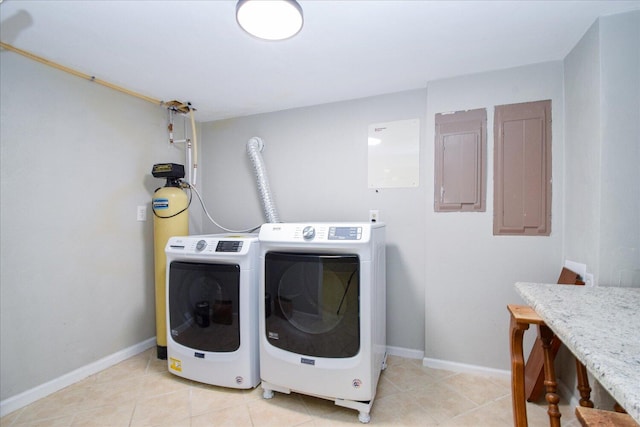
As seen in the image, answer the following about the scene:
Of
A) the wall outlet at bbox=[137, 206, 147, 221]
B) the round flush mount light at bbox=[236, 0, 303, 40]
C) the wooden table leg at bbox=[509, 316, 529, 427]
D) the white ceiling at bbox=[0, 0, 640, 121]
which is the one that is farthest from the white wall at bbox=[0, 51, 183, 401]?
the wooden table leg at bbox=[509, 316, 529, 427]

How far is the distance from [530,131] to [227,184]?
2635 millimetres

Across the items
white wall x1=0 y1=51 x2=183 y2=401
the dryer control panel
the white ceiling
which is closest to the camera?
the white ceiling

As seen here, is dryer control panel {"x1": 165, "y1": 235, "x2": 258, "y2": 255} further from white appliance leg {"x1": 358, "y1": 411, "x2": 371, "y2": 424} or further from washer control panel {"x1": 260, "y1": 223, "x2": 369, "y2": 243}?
white appliance leg {"x1": 358, "y1": 411, "x2": 371, "y2": 424}

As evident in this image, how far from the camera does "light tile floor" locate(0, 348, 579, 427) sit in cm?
155

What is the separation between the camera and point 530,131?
1.87 metres

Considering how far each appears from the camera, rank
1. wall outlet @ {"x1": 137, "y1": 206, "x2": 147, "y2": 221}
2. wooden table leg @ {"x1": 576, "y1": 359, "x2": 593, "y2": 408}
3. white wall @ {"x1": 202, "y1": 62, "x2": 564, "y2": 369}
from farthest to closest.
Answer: wall outlet @ {"x1": 137, "y1": 206, "x2": 147, "y2": 221} < white wall @ {"x1": 202, "y1": 62, "x2": 564, "y2": 369} < wooden table leg @ {"x1": 576, "y1": 359, "x2": 593, "y2": 408}

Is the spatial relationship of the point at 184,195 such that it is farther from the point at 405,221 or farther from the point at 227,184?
the point at 405,221

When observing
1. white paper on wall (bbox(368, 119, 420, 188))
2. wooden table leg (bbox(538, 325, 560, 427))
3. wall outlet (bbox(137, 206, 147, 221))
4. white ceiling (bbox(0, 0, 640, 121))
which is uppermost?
white ceiling (bbox(0, 0, 640, 121))

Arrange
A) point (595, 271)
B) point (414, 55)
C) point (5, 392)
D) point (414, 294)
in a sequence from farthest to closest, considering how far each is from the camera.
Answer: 1. point (414, 294)
2. point (414, 55)
3. point (5, 392)
4. point (595, 271)

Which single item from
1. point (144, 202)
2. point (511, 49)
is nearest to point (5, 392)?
point (144, 202)

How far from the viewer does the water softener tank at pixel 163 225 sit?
220 cm

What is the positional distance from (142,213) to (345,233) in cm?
188

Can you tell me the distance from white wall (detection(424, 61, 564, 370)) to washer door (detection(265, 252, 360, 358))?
2.84 ft

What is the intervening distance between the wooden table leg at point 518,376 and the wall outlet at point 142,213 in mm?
2698
